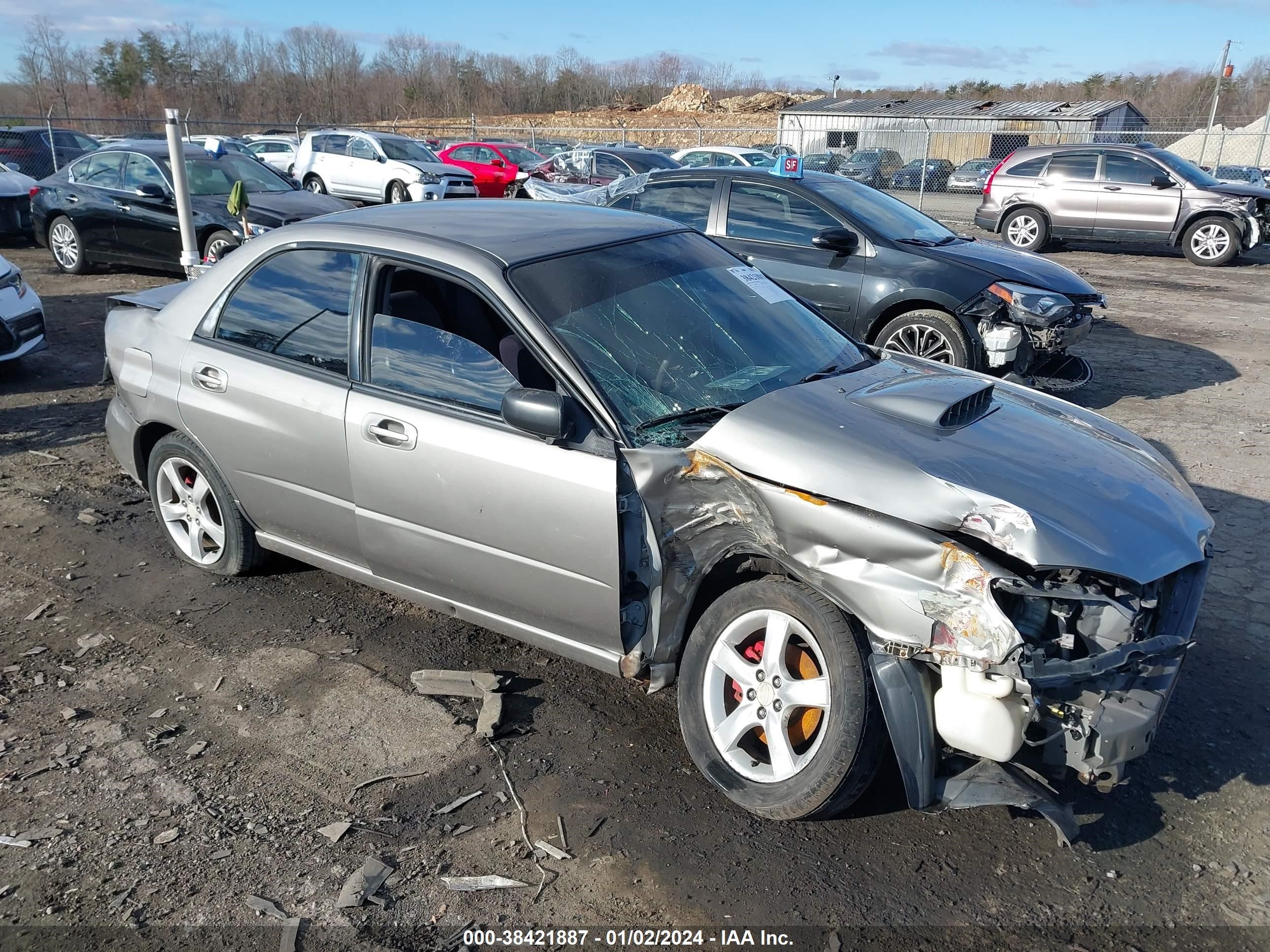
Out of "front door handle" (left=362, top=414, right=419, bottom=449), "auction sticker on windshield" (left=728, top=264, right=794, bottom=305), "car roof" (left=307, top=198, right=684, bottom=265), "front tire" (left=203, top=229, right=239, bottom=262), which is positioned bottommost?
"front tire" (left=203, top=229, right=239, bottom=262)

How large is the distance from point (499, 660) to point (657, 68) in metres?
91.5

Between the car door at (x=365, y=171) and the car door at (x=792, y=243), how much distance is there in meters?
13.6

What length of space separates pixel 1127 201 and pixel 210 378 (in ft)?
50.5

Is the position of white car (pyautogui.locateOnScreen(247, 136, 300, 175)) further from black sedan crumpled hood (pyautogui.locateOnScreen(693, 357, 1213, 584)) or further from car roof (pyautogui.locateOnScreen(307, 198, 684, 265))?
black sedan crumpled hood (pyautogui.locateOnScreen(693, 357, 1213, 584))

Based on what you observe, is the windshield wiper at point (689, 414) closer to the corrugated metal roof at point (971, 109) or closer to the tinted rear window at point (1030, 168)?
the tinted rear window at point (1030, 168)

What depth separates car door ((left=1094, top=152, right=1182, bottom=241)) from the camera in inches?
A: 597

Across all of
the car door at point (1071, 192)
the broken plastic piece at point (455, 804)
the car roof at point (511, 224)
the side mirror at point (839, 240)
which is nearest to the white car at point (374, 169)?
the car door at point (1071, 192)

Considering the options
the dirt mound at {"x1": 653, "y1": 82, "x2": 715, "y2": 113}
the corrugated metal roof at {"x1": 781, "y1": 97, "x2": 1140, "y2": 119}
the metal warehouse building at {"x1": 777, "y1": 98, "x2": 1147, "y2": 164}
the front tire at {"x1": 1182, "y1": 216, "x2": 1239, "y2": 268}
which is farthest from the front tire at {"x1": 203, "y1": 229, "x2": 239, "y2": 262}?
the dirt mound at {"x1": 653, "y1": 82, "x2": 715, "y2": 113}

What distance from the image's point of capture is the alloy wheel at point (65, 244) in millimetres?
12656

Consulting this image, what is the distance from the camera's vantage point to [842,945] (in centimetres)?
258

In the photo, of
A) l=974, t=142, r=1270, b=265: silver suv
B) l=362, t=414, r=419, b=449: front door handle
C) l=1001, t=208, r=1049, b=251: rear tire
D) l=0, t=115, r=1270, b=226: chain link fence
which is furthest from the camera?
l=0, t=115, r=1270, b=226: chain link fence

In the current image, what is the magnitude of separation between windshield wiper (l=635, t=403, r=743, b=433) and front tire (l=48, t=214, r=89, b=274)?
12091 millimetres

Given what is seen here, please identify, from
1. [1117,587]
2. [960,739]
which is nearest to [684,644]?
[960,739]

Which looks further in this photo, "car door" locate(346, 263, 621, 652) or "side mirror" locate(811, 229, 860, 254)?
"side mirror" locate(811, 229, 860, 254)
